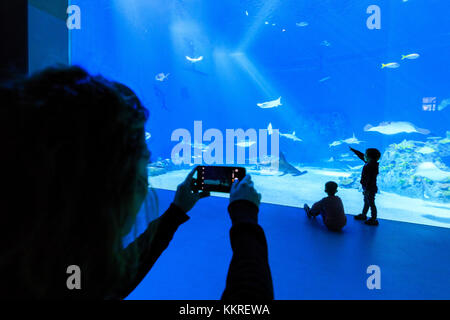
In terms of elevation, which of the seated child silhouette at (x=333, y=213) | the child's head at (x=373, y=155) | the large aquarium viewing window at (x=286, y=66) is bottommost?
the seated child silhouette at (x=333, y=213)

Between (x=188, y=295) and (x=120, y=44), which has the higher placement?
(x=120, y=44)

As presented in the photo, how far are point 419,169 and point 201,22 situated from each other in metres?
22.5

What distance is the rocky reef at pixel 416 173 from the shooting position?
765 cm

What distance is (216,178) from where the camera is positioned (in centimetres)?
136

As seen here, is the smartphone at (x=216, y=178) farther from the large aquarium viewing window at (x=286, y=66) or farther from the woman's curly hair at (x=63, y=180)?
the large aquarium viewing window at (x=286, y=66)

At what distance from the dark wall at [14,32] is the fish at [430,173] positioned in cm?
1044

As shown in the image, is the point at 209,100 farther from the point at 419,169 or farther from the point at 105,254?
the point at 105,254

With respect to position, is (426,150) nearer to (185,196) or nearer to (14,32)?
(185,196)

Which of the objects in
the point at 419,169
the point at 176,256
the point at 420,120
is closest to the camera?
the point at 176,256

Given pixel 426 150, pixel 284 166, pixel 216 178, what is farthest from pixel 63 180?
pixel 426 150

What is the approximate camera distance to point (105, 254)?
0.45 meters

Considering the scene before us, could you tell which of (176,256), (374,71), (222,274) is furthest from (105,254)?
(374,71)

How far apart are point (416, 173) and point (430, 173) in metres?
0.51

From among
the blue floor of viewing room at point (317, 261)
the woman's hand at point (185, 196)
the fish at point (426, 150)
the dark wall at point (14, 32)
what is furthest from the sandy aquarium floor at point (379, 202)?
the woman's hand at point (185, 196)
